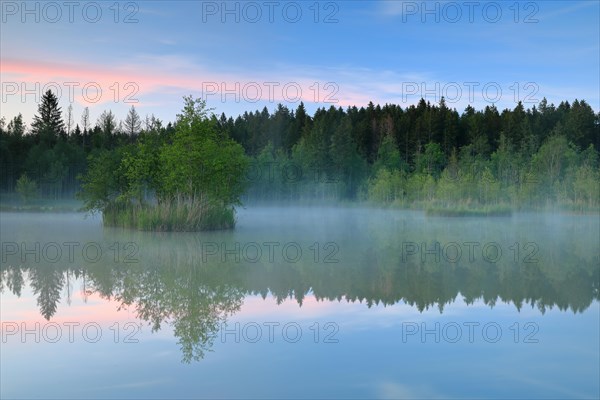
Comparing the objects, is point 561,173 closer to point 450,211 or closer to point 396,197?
point 396,197

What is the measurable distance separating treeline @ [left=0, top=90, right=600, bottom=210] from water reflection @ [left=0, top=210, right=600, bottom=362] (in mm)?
12022

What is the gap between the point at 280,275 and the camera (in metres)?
15.0

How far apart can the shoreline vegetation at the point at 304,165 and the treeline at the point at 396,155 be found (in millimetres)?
174

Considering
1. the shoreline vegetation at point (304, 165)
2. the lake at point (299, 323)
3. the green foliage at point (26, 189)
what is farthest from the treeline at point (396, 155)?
the lake at point (299, 323)

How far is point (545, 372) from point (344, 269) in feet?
28.2

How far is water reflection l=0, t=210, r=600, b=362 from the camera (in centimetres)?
1161

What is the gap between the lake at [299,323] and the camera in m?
7.05

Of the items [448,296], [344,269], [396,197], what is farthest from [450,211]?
[448,296]

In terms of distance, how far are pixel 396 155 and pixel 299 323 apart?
73.1m

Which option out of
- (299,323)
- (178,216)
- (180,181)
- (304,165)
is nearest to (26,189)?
(304,165)

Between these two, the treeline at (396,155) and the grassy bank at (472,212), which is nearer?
the grassy bank at (472,212)

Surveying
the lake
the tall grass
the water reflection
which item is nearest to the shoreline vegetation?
the tall grass

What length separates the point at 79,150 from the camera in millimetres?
80125

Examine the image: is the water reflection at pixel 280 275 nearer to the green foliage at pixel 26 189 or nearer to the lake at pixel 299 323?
the lake at pixel 299 323
